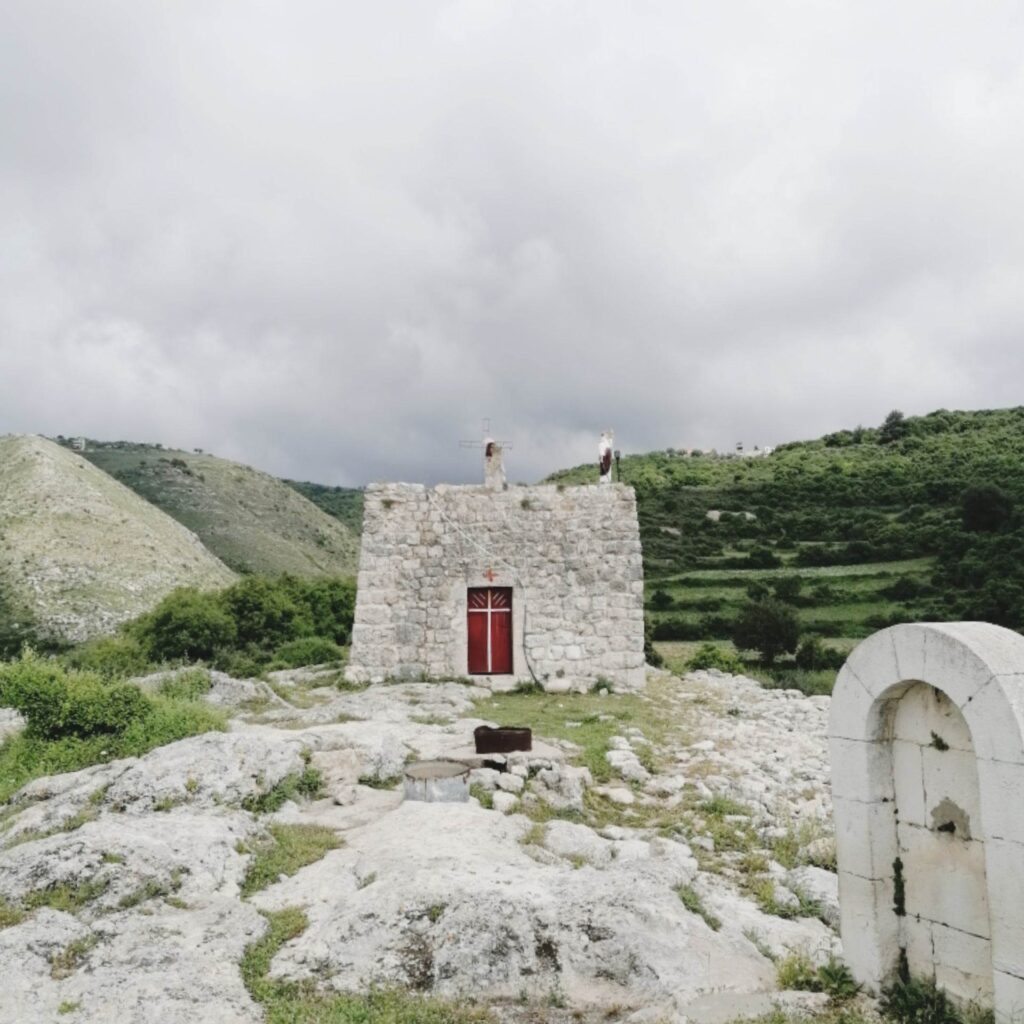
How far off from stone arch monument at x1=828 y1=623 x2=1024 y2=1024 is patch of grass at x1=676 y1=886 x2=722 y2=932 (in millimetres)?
1078

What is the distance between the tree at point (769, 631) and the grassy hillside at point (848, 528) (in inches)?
258

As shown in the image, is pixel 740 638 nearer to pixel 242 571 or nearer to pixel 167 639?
pixel 167 639

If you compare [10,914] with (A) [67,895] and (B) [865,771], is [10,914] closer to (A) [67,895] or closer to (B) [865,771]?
(A) [67,895]

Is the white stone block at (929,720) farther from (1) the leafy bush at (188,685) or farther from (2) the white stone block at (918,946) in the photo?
(1) the leafy bush at (188,685)

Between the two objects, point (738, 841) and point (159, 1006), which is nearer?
point (159, 1006)

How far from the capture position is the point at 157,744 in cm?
1085

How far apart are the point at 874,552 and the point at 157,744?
139ft

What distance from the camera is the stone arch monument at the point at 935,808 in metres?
4.24

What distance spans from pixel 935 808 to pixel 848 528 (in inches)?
1886

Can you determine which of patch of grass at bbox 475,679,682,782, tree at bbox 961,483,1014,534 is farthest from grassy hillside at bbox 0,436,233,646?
tree at bbox 961,483,1014,534

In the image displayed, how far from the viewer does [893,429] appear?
69.2 metres

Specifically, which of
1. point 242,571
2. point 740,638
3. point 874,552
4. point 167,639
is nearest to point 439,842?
point 167,639

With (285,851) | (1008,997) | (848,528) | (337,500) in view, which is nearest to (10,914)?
(285,851)

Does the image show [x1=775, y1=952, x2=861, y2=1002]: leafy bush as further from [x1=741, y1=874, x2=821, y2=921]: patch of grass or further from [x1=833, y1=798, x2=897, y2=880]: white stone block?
[x1=741, y1=874, x2=821, y2=921]: patch of grass
